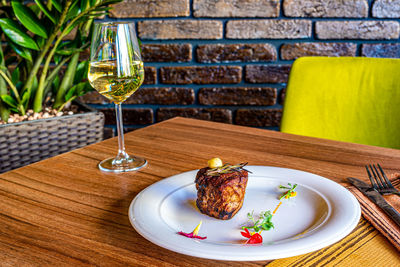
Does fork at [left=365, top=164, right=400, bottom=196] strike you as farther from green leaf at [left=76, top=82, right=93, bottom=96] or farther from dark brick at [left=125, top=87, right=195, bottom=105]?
dark brick at [left=125, top=87, right=195, bottom=105]

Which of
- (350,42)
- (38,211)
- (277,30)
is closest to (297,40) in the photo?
(277,30)

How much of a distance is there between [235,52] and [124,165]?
3.57ft

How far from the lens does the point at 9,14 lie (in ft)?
4.59

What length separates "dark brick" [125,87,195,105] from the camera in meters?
1.73

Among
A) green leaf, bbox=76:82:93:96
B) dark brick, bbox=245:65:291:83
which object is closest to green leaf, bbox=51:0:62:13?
green leaf, bbox=76:82:93:96

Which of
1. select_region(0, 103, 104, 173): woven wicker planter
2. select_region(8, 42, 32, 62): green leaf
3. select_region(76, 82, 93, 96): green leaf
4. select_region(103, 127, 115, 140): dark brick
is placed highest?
select_region(8, 42, 32, 62): green leaf

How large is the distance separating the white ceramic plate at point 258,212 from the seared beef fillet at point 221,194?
0.03 ft

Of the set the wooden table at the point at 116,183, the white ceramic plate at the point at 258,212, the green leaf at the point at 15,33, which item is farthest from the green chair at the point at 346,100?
the green leaf at the point at 15,33

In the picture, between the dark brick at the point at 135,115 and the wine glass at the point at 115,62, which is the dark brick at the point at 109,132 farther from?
the wine glass at the point at 115,62

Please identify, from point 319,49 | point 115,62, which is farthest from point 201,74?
point 115,62

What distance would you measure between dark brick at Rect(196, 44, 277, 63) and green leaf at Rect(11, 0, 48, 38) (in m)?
0.66

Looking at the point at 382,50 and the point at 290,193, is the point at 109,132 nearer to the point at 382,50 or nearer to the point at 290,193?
the point at 382,50

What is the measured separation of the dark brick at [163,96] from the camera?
1.73 m

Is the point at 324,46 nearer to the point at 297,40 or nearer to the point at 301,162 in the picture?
the point at 297,40
